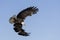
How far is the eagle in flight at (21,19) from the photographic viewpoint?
12212 cm

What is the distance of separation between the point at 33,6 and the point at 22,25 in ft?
14.2

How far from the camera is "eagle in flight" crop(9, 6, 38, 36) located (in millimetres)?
122125

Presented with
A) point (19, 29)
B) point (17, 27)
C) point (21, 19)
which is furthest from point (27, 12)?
point (19, 29)

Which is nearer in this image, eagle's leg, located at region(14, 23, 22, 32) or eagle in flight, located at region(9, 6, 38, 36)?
eagle in flight, located at region(9, 6, 38, 36)

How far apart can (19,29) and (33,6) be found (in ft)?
16.7

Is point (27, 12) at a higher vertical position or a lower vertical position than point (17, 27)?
lower

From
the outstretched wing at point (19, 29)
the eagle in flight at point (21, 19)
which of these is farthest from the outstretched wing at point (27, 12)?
the outstretched wing at point (19, 29)

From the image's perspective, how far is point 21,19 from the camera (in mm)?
124375

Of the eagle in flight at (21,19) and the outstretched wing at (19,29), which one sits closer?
the eagle in flight at (21,19)

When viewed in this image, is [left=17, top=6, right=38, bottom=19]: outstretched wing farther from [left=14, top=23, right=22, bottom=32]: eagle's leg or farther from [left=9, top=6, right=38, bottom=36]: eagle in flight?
[left=14, top=23, right=22, bottom=32]: eagle's leg

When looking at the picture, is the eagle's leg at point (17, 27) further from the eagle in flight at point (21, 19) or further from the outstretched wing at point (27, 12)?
the outstretched wing at point (27, 12)

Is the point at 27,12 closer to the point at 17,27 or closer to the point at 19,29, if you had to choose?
the point at 17,27

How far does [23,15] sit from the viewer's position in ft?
405

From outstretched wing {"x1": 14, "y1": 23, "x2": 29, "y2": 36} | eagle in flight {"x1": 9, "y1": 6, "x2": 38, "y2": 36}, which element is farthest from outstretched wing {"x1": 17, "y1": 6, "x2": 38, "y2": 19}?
outstretched wing {"x1": 14, "y1": 23, "x2": 29, "y2": 36}
